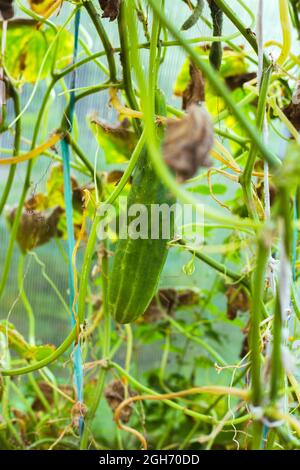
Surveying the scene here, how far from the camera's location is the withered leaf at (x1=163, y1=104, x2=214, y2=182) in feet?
0.95

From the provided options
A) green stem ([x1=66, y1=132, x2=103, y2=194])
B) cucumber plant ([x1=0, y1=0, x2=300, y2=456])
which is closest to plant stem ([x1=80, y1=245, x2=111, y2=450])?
cucumber plant ([x1=0, y1=0, x2=300, y2=456])

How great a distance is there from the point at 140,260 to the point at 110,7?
25 cm

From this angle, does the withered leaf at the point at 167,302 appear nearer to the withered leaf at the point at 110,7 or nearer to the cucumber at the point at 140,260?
the cucumber at the point at 140,260

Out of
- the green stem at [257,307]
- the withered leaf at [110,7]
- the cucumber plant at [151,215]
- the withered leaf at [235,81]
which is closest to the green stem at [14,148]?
the cucumber plant at [151,215]

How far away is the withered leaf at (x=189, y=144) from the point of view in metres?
0.29

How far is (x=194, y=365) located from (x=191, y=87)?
0.69 meters

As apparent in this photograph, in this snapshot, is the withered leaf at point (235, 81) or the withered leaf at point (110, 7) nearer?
the withered leaf at point (110, 7)

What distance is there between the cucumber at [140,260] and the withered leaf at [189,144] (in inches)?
12.8

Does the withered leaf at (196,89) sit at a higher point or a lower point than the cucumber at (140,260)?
higher

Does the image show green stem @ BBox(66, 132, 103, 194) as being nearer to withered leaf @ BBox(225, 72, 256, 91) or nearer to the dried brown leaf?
the dried brown leaf

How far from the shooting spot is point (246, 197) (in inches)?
22.2

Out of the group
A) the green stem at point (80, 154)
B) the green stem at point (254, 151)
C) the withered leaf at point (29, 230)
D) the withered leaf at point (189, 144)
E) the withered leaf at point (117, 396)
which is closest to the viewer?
the withered leaf at point (189, 144)

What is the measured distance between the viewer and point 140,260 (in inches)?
25.2

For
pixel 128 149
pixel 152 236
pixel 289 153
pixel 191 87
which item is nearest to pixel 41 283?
pixel 128 149
